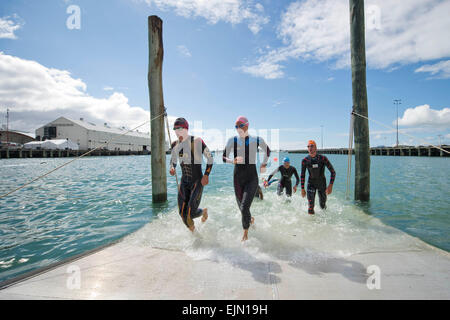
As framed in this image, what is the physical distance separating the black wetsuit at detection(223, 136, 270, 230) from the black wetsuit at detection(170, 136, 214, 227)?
1.94 ft

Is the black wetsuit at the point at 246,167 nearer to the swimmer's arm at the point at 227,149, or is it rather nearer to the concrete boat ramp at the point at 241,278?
the swimmer's arm at the point at 227,149

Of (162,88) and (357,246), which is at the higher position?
(162,88)

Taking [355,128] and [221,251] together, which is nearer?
[221,251]

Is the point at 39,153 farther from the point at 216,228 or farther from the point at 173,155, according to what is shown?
the point at 216,228

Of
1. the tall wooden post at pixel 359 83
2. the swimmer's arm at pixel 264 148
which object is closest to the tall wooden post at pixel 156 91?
the swimmer's arm at pixel 264 148

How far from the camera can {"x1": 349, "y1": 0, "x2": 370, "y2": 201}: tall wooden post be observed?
21.5 ft

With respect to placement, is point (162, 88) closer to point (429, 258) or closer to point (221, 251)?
point (221, 251)

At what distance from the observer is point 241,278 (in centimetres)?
278

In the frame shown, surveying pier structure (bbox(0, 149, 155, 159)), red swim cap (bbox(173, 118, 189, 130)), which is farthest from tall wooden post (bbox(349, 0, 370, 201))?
pier structure (bbox(0, 149, 155, 159))

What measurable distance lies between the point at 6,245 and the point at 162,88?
578cm

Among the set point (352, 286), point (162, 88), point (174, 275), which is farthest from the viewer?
point (162, 88)
